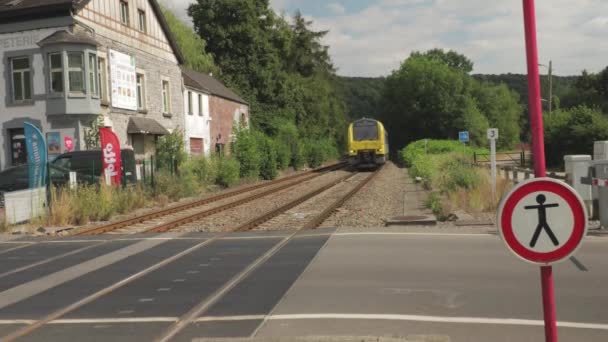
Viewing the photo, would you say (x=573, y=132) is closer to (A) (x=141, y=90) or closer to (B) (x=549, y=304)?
(A) (x=141, y=90)

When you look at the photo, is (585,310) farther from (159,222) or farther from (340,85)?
(340,85)

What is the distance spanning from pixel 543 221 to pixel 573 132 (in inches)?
1256

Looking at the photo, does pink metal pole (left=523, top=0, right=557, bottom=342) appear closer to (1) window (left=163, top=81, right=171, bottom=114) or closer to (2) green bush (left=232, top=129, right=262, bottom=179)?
(2) green bush (left=232, top=129, right=262, bottom=179)

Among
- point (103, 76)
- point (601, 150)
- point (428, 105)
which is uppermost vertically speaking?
point (428, 105)

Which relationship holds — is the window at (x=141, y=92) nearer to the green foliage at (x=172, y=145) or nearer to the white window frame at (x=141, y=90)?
the white window frame at (x=141, y=90)

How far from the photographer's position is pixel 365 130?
42156 millimetres

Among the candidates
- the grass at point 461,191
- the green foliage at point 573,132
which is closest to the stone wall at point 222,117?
the grass at point 461,191

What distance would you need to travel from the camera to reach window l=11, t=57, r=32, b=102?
24.6 metres

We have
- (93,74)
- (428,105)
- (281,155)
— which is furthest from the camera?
(428,105)

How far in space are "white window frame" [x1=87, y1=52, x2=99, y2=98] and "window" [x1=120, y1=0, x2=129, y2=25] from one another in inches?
151

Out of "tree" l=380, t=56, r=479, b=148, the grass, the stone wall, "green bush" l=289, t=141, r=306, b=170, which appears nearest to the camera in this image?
the grass

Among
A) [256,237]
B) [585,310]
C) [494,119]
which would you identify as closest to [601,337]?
[585,310]

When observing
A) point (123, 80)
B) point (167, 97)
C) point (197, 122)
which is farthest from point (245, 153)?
point (123, 80)

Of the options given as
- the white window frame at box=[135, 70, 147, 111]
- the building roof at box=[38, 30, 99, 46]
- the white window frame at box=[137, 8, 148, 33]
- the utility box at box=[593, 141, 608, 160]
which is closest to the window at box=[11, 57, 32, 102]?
the building roof at box=[38, 30, 99, 46]
